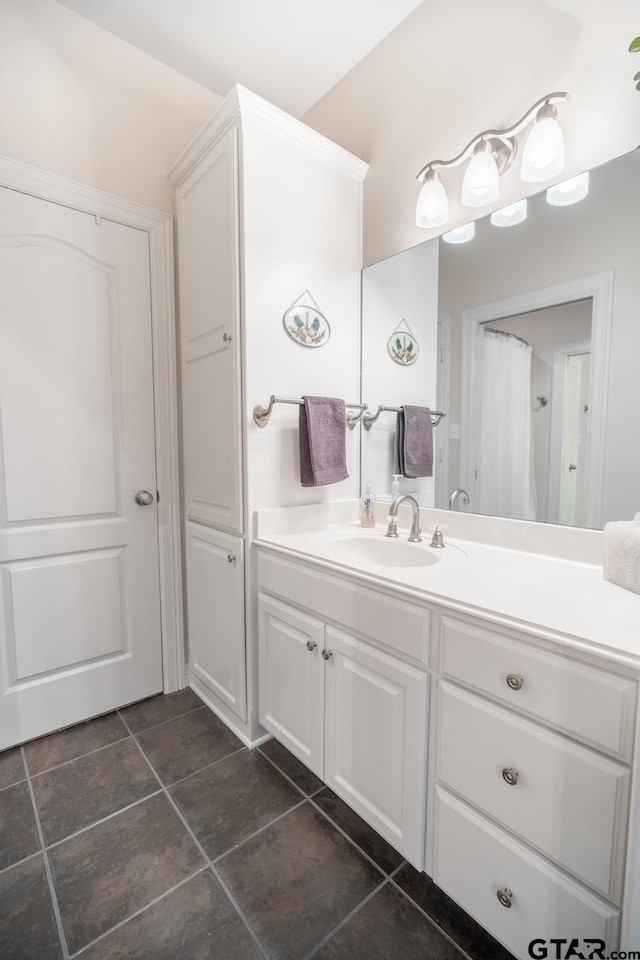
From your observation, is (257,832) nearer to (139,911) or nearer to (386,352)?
(139,911)

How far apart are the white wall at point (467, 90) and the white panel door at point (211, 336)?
62 cm

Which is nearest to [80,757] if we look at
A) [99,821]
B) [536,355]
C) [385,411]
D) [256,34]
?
[99,821]

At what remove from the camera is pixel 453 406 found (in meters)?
1.52

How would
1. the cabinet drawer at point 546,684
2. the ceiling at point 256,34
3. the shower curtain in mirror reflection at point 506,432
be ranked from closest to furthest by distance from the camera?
the cabinet drawer at point 546,684 → the shower curtain in mirror reflection at point 506,432 → the ceiling at point 256,34

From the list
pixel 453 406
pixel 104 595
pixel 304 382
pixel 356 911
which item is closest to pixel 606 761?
pixel 356 911

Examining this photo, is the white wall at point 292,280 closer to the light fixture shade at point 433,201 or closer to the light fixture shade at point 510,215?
the light fixture shade at point 433,201

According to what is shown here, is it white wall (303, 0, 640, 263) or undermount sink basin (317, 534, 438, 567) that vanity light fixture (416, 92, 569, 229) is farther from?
undermount sink basin (317, 534, 438, 567)

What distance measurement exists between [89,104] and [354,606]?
6.98ft

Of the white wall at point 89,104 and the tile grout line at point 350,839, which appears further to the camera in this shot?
the white wall at point 89,104

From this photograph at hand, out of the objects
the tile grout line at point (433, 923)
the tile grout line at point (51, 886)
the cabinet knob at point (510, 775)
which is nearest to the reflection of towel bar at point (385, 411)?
the cabinet knob at point (510, 775)

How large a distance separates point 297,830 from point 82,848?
2.00ft

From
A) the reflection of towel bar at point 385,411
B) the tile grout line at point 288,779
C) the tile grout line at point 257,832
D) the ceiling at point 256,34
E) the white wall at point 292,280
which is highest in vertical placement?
the ceiling at point 256,34

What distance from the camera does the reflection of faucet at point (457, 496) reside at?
1.48 meters

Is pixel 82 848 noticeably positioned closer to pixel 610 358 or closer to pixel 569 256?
pixel 610 358
